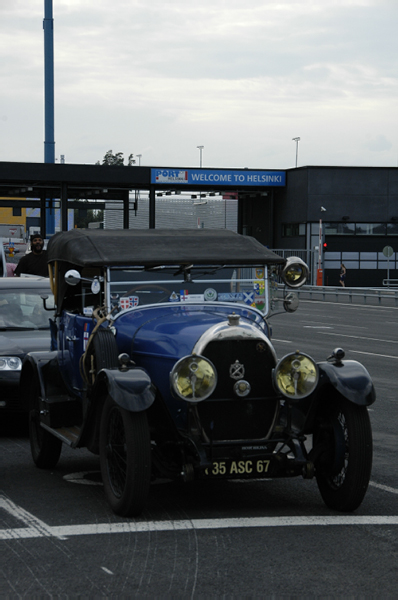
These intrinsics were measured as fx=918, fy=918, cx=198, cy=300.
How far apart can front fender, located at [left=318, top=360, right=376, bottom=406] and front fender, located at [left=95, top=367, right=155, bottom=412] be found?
122 cm

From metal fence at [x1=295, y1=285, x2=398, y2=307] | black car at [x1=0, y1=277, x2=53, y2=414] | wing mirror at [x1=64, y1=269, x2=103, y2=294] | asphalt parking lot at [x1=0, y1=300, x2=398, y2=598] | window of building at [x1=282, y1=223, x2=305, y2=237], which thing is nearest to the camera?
asphalt parking lot at [x1=0, y1=300, x2=398, y2=598]

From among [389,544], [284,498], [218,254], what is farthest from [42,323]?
[389,544]

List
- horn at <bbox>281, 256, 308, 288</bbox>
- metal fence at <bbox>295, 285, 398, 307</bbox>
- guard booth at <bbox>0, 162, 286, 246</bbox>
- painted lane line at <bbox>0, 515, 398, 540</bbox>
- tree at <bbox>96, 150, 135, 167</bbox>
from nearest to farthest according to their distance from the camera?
painted lane line at <bbox>0, 515, 398, 540</bbox> < horn at <bbox>281, 256, 308, 288</bbox> < metal fence at <bbox>295, 285, 398, 307</bbox> < guard booth at <bbox>0, 162, 286, 246</bbox> < tree at <bbox>96, 150, 135, 167</bbox>

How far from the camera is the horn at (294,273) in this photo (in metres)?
7.25

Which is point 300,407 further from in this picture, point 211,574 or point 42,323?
point 42,323

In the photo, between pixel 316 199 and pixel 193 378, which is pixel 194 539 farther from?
pixel 316 199

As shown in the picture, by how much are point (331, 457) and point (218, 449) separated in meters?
0.82

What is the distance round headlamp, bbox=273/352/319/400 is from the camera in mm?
6066

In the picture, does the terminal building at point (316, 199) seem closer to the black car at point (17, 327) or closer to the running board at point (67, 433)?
the black car at point (17, 327)

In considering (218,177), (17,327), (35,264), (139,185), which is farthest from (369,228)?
(17,327)

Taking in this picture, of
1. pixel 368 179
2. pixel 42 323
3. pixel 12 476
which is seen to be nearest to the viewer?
pixel 12 476

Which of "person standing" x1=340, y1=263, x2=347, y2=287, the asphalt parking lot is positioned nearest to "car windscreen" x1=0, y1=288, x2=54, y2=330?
the asphalt parking lot

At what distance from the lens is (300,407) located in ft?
21.2

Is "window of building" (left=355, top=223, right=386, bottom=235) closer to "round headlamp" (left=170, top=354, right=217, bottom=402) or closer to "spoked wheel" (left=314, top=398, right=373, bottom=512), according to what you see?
"spoked wheel" (left=314, top=398, right=373, bottom=512)
